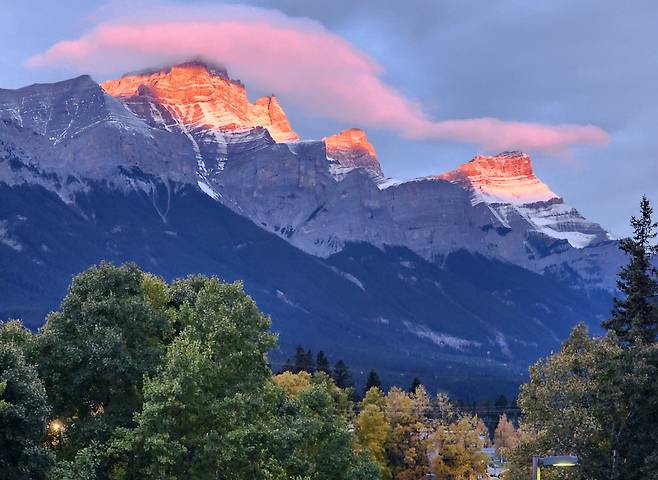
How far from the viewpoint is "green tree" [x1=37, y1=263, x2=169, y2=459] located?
6038cm

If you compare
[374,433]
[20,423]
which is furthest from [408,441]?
[20,423]

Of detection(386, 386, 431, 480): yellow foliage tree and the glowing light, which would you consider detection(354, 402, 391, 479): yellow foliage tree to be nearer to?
detection(386, 386, 431, 480): yellow foliage tree

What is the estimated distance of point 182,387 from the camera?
5697 cm

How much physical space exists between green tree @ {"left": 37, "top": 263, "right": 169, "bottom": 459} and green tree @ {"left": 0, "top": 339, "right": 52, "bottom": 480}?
8.79m

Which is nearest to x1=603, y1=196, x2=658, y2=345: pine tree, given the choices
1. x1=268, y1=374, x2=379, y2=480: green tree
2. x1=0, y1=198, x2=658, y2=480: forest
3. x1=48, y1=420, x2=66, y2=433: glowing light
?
x1=0, y1=198, x2=658, y2=480: forest

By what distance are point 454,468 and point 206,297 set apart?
2170 inches

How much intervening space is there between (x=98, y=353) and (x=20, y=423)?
1069cm

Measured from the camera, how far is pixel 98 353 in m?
60.1

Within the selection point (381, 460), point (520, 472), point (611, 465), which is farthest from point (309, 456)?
point (381, 460)

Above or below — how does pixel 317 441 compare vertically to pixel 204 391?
below

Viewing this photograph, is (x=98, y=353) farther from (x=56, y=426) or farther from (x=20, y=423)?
(x=20, y=423)

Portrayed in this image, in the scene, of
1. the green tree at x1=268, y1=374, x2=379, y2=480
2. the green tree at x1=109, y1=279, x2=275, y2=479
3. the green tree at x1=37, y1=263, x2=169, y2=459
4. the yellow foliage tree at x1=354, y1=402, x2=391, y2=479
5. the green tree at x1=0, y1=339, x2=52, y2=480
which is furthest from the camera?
the yellow foliage tree at x1=354, y1=402, x2=391, y2=479

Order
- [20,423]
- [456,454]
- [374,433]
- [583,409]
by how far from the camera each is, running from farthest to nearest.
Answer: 1. [456,454]
2. [374,433]
3. [583,409]
4. [20,423]

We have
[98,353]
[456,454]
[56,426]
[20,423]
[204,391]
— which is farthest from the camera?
[456,454]
